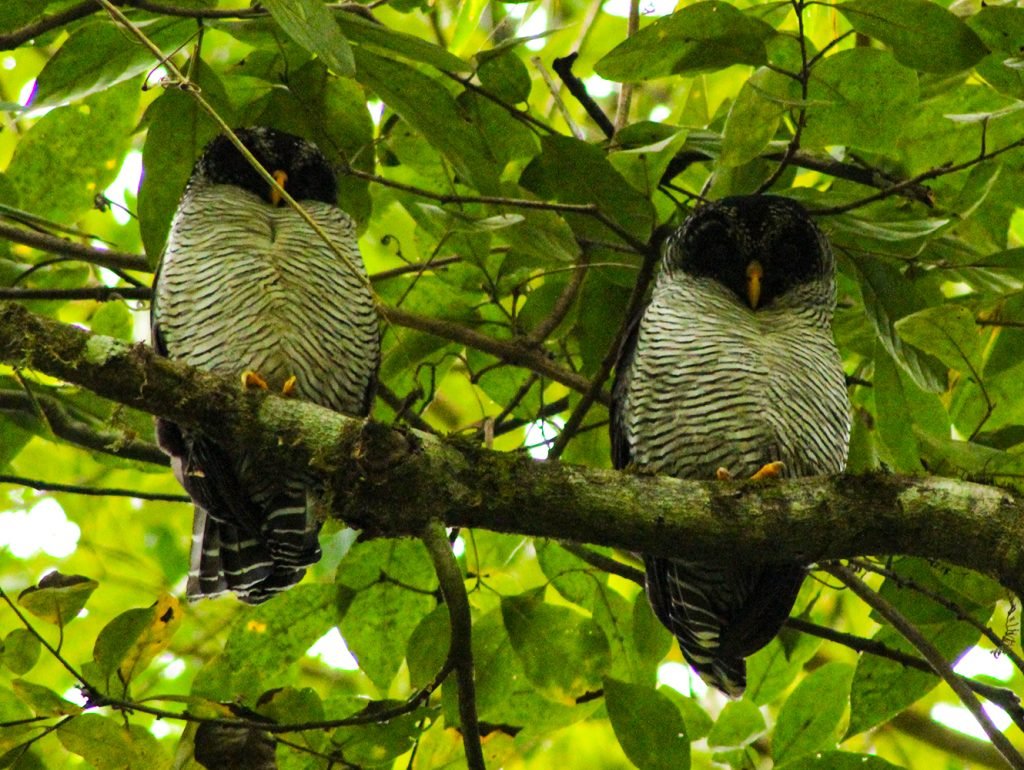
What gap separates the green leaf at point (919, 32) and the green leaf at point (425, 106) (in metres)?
0.95

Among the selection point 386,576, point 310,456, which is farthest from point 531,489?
point 386,576

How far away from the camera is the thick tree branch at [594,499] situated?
3023 millimetres

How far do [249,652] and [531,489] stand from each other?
1.23 meters

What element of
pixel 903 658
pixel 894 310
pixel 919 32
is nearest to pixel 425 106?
pixel 919 32

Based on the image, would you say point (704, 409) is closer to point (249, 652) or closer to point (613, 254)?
point (613, 254)

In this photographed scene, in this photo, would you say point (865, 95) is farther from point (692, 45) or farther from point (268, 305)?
point (268, 305)

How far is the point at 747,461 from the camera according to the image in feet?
13.3

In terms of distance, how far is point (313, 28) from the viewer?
2562 mm

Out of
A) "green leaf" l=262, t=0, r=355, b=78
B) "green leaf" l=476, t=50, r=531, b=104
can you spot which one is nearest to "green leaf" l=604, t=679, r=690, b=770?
"green leaf" l=476, t=50, r=531, b=104

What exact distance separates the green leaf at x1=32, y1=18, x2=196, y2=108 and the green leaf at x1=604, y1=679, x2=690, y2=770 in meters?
2.06

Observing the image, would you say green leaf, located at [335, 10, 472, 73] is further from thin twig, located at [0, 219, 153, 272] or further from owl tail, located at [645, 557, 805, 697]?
owl tail, located at [645, 557, 805, 697]

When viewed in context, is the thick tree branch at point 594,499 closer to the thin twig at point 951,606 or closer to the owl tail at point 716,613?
the thin twig at point 951,606

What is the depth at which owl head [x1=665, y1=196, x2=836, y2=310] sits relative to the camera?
4.30 metres

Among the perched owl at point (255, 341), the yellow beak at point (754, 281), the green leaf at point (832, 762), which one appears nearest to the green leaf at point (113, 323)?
the perched owl at point (255, 341)
